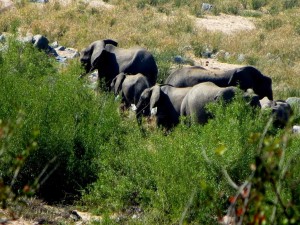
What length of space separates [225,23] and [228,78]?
43.2ft

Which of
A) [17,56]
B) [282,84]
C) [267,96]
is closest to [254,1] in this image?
[282,84]

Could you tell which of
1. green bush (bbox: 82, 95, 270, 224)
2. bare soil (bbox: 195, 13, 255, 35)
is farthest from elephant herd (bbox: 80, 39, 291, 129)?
bare soil (bbox: 195, 13, 255, 35)

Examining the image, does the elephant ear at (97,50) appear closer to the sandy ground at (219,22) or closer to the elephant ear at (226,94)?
the elephant ear at (226,94)

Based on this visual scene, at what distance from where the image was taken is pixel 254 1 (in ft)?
104

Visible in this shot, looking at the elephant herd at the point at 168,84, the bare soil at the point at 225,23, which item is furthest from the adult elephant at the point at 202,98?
the bare soil at the point at 225,23

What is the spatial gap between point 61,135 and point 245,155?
260 cm

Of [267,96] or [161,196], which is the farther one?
[267,96]

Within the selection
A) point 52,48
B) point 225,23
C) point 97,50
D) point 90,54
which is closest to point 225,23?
point 225,23

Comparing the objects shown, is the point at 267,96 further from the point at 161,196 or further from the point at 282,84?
the point at 161,196

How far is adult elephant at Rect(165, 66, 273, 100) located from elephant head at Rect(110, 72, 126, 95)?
0.82 m

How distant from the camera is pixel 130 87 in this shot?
48.9 ft

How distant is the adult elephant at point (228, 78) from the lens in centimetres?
1459

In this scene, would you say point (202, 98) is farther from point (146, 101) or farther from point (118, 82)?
point (118, 82)

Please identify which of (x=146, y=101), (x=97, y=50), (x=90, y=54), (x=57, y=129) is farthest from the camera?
(x=90, y=54)
